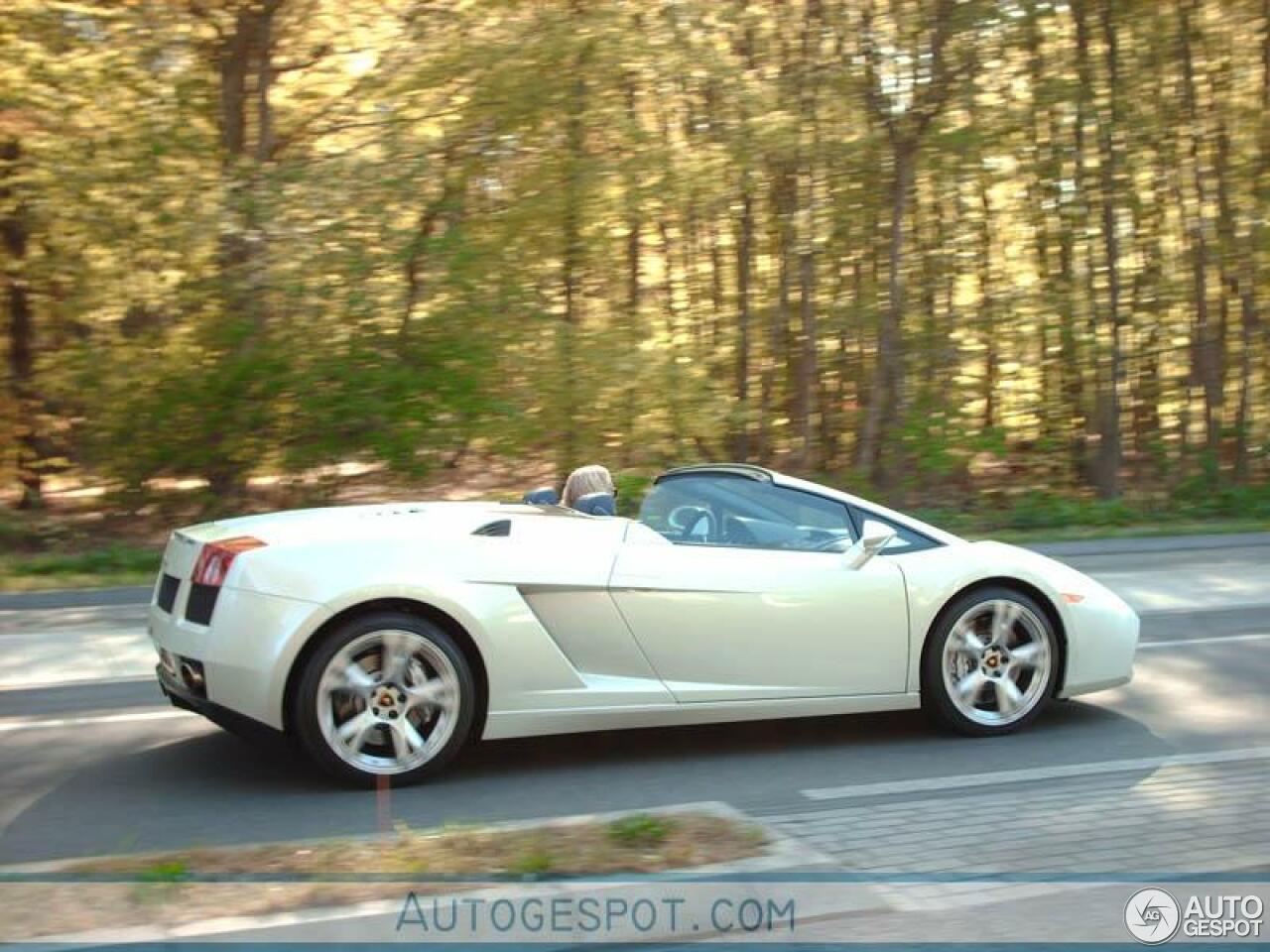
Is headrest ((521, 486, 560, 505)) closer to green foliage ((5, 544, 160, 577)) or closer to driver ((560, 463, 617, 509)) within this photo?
driver ((560, 463, 617, 509))

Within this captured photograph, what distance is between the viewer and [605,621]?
6.01 meters

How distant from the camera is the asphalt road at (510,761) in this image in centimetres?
542

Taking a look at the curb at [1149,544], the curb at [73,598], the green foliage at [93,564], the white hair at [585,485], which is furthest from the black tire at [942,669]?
the green foliage at [93,564]

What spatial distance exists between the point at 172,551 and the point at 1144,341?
51.1ft

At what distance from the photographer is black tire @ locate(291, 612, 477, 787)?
559 cm

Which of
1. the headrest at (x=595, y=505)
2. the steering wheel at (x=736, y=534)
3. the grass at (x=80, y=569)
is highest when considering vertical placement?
the headrest at (x=595, y=505)

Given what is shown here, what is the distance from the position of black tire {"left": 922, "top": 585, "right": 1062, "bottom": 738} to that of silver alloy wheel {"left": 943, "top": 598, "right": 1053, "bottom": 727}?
0.03 feet

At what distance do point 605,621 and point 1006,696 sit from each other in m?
1.92

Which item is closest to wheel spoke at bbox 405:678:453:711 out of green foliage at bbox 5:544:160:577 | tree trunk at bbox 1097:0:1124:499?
green foliage at bbox 5:544:160:577

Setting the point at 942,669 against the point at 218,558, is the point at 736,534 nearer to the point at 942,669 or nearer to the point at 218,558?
the point at 942,669

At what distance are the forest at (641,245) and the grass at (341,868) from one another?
10729 millimetres

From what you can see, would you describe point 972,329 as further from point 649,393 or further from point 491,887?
point 491,887

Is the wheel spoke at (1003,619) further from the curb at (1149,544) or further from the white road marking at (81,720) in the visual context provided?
the curb at (1149,544)

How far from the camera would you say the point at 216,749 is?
21.2 feet
